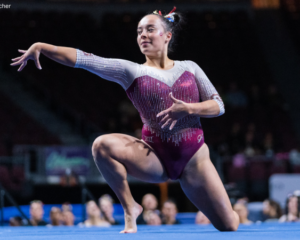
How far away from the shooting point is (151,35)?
2893 millimetres

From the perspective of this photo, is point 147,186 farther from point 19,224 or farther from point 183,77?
point 183,77

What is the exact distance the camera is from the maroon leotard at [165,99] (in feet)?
9.25

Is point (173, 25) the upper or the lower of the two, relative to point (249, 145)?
upper

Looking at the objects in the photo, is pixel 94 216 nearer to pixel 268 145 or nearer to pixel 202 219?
pixel 202 219

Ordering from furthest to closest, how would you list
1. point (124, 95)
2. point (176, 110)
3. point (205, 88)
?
point (124, 95) < point (205, 88) < point (176, 110)

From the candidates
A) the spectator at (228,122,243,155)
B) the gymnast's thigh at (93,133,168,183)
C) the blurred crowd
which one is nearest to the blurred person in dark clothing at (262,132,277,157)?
the spectator at (228,122,243,155)

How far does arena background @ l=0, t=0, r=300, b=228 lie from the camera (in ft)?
26.3

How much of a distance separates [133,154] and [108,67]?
1.88ft

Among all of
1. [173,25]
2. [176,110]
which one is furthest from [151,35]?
[176,110]

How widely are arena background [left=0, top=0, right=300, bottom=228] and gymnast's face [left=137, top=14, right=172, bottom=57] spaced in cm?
384

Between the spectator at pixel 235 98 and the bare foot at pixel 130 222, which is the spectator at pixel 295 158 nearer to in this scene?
the spectator at pixel 235 98

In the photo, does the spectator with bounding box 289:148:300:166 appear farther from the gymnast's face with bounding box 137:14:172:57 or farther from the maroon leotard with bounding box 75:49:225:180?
the gymnast's face with bounding box 137:14:172:57

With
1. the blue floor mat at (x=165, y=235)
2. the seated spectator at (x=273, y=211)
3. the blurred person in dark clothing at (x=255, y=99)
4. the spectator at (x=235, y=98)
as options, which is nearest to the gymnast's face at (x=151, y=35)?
the blue floor mat at (x=165, y=235)

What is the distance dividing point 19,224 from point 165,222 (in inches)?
69.1
